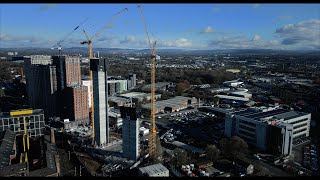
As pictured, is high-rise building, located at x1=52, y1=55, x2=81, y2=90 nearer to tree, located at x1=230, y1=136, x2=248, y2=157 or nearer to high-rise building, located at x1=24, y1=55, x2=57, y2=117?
high-rise building, located at x1=24, y1=55, x2=57, y2=117

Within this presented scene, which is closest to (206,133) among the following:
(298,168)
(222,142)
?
(222,142)

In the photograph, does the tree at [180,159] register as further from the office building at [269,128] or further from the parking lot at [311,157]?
the parking lot at [311,157]

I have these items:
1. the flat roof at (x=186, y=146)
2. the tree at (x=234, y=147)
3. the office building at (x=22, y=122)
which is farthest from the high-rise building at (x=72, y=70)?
the tree at (x=234, y=147)

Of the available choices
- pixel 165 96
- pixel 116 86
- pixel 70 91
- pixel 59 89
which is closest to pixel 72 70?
pixel 59 89

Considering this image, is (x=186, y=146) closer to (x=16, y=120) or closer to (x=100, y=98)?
(x=100, y=98)

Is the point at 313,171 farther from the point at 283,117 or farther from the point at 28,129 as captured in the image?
the point at 28,129
